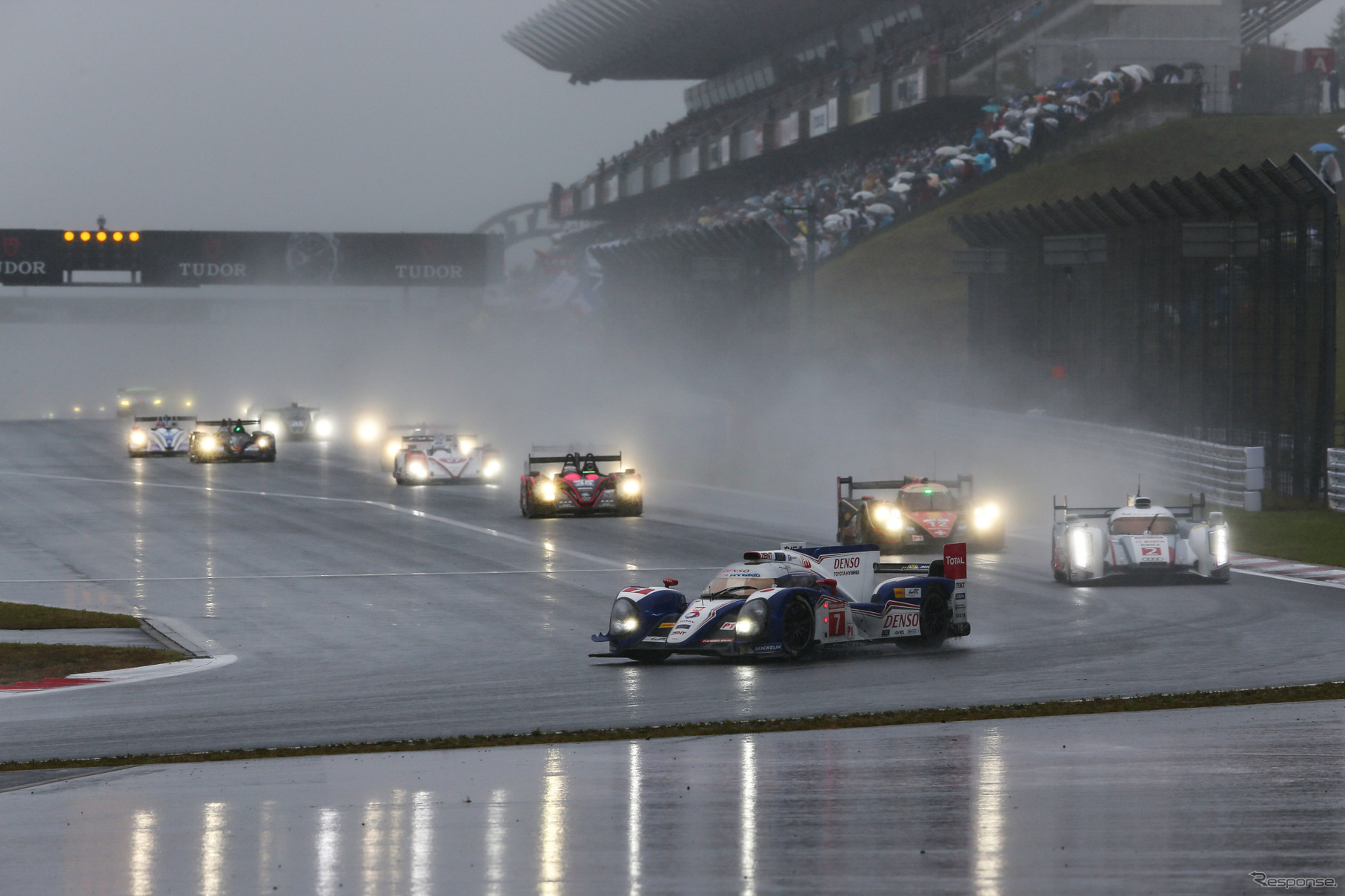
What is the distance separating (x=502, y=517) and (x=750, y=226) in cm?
2669

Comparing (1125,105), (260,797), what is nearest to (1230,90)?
(1125,105)

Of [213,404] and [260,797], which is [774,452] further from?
[213,404]

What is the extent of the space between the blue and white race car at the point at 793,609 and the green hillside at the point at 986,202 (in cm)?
3973

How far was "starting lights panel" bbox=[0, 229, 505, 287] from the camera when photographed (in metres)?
66.8

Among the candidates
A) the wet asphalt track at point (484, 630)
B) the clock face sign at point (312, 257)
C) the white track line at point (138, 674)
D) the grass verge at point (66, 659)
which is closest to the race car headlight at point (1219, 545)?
the wet asphalt track at point (484, 630)

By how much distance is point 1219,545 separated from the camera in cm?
2270

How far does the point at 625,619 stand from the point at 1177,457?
2113cm

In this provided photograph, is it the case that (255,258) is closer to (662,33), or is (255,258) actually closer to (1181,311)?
(662,33)

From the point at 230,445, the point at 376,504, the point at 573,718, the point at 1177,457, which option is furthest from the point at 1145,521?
the point at 230,445

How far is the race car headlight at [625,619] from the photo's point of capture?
1738 centimetres

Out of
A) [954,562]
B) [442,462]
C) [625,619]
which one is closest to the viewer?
[625,619]

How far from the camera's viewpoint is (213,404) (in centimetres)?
10319

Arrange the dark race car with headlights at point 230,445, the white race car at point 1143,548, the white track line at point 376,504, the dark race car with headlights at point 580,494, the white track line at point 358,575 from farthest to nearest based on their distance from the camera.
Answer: the dark race car with headlights at point 230,445, the dark race car with headlights at point 580,494, the white track line at point 376,504, the white track line at point 358,575, the white race car at point 1143,548

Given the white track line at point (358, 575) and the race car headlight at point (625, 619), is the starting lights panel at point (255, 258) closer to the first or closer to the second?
the white track line at point (358, 575)
